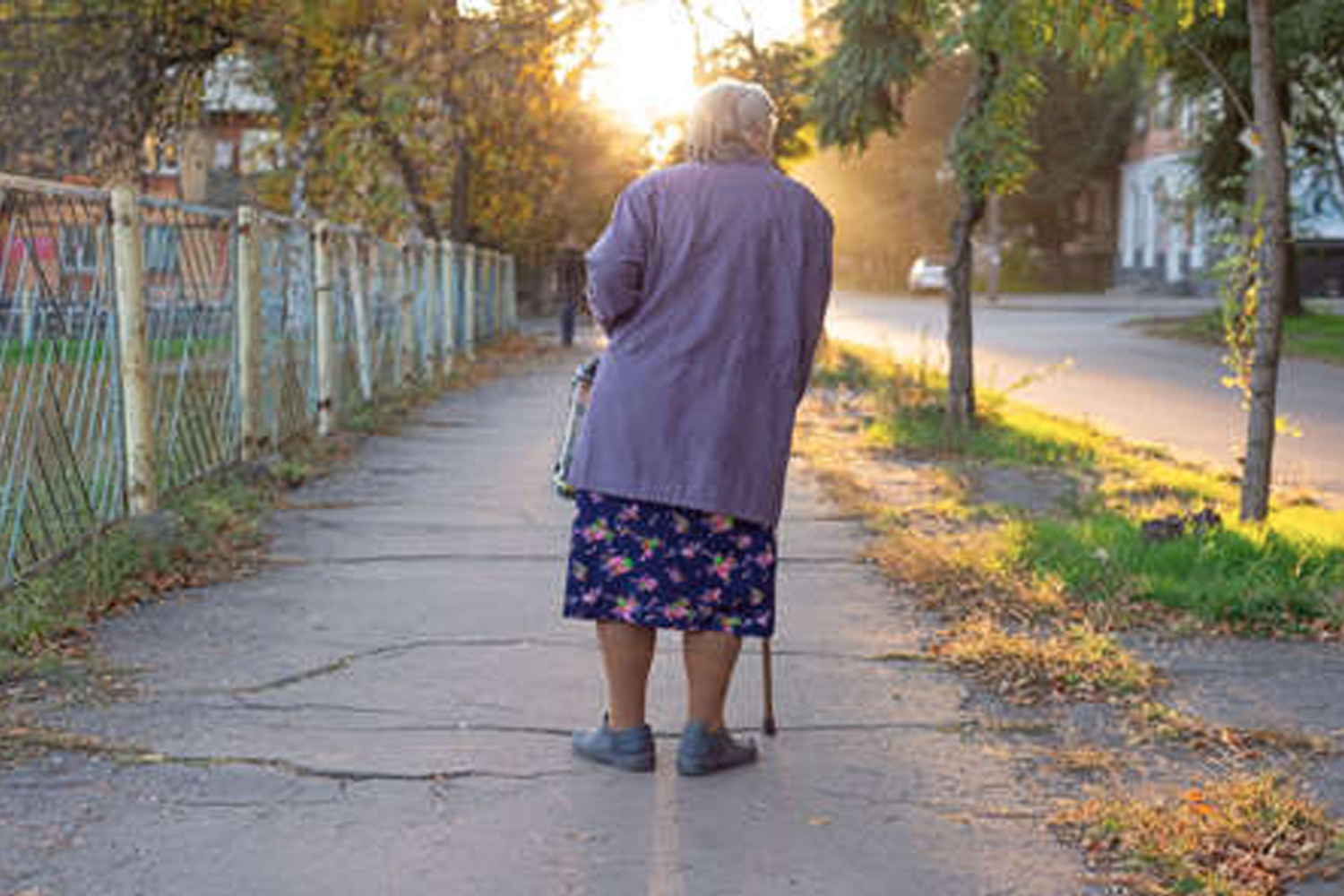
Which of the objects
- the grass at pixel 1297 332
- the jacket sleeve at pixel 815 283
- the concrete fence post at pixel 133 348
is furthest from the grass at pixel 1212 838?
the grass at pixel 1297 332

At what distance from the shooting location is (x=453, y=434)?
1327 centimetres

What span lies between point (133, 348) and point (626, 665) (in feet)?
11.7

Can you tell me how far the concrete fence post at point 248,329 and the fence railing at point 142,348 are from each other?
11mm

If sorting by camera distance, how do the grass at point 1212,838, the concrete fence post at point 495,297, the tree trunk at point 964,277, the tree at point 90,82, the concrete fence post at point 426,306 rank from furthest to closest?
the concrete fence post at point 495,297 → the concrete fence post at point 426,306 → the tree at point 90,82 → the tree trunk at point 964,277 → the grass at point 1212,838

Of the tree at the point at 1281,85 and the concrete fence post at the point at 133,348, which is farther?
the tree at the point at 1281,85

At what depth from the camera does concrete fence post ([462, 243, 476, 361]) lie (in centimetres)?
2281

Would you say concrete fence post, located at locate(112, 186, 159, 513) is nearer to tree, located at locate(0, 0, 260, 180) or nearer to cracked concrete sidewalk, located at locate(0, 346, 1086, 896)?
cracked concrete sidewalk, located at locate(0, 346, 1086, 896)

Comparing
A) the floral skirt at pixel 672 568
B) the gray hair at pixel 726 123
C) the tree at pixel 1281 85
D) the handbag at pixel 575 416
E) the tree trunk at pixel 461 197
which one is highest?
the tree at pixel 1281 85

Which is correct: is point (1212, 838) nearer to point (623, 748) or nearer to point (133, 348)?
point (623, 748)

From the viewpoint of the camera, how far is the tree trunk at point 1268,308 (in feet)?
24.4

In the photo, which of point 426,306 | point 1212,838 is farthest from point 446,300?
point 1212,838

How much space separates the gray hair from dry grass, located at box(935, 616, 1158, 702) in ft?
6.04

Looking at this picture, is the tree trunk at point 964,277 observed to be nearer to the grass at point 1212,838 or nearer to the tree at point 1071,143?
the grass at point 1212,838

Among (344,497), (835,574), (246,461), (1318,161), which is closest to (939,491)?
(835,574)
